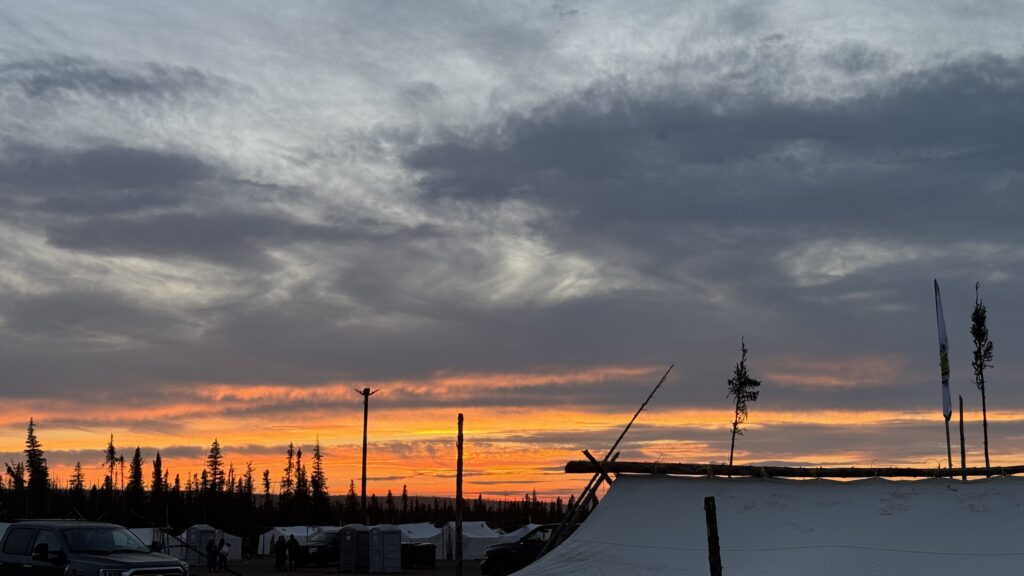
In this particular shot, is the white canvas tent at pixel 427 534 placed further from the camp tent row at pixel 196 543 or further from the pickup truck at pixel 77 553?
the pickup truck at pixel 77 553

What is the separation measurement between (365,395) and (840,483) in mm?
58375

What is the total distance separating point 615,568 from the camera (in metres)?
28.4

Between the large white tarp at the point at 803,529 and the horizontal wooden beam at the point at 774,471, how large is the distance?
0.94 ft

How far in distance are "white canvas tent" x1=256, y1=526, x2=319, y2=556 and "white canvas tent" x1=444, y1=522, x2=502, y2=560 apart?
1033cm

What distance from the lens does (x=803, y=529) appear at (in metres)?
27.7

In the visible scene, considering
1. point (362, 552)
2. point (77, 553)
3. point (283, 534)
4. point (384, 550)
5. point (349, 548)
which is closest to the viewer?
point (77, 553)

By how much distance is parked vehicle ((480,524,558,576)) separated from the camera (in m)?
44.8

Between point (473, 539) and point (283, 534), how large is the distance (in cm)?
1541

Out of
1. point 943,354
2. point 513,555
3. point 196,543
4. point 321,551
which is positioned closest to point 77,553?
point 513,555

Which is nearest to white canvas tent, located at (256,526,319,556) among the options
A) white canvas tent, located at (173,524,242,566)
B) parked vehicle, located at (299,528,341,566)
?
white canvas tent, located at (173,524,242,566)

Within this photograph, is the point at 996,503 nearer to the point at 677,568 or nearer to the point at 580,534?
the point at 677,568

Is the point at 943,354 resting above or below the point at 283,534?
above

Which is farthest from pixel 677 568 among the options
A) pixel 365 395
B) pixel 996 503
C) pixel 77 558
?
pixel 365 395

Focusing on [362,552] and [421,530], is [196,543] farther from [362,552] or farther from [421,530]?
[362,552]
